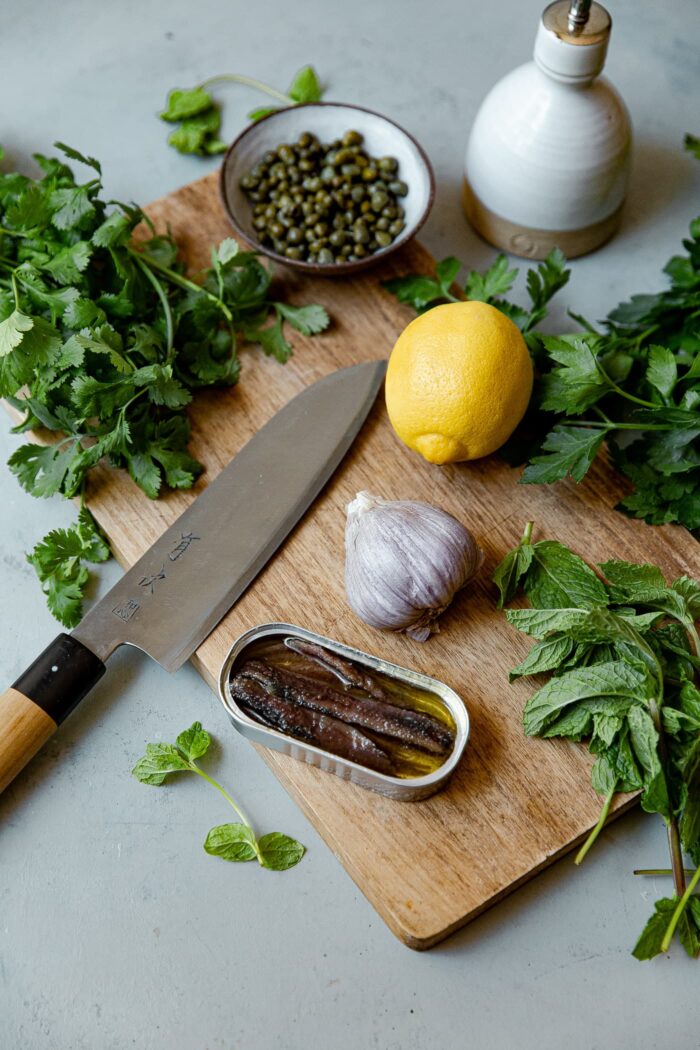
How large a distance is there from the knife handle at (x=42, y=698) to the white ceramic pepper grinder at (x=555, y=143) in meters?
1.06

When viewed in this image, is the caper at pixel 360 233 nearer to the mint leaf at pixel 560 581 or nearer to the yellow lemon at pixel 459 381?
the yellow lemon at pixel 459 381

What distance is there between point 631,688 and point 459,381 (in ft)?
1.56

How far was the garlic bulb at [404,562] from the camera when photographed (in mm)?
1386

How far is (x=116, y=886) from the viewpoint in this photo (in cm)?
142

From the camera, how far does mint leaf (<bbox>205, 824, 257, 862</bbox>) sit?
1.42m

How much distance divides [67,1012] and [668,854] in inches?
34.0

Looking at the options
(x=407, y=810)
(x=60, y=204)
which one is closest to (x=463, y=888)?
(x=407, y=810)

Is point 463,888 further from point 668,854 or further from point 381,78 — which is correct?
point 381,78

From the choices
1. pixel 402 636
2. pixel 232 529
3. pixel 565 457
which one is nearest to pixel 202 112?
pixel 232 529

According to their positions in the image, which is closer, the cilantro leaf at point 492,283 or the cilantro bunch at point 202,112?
the cilantro leaf at point 492,283

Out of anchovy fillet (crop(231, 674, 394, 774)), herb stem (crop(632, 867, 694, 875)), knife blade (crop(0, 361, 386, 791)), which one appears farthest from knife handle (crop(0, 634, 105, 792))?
herb stem (crop(632, 867, 694, 875))

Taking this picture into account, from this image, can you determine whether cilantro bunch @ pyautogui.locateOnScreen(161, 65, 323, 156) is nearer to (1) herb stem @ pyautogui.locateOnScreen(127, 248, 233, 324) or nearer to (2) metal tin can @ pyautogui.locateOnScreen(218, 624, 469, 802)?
(1) herb stem @ pyautogui.locateOnScreen(127, 248, 233, 324)

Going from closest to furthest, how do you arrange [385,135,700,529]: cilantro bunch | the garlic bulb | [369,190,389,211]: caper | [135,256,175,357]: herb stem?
the garlic bulb → [385,135,700,529]: cilantro bunch → [135,256,175,357]: herb stem → [369,190,389,211]: caper

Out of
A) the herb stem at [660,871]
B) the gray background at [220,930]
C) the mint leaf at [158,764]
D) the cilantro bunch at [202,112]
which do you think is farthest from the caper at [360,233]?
the herb stem at [660,871]
